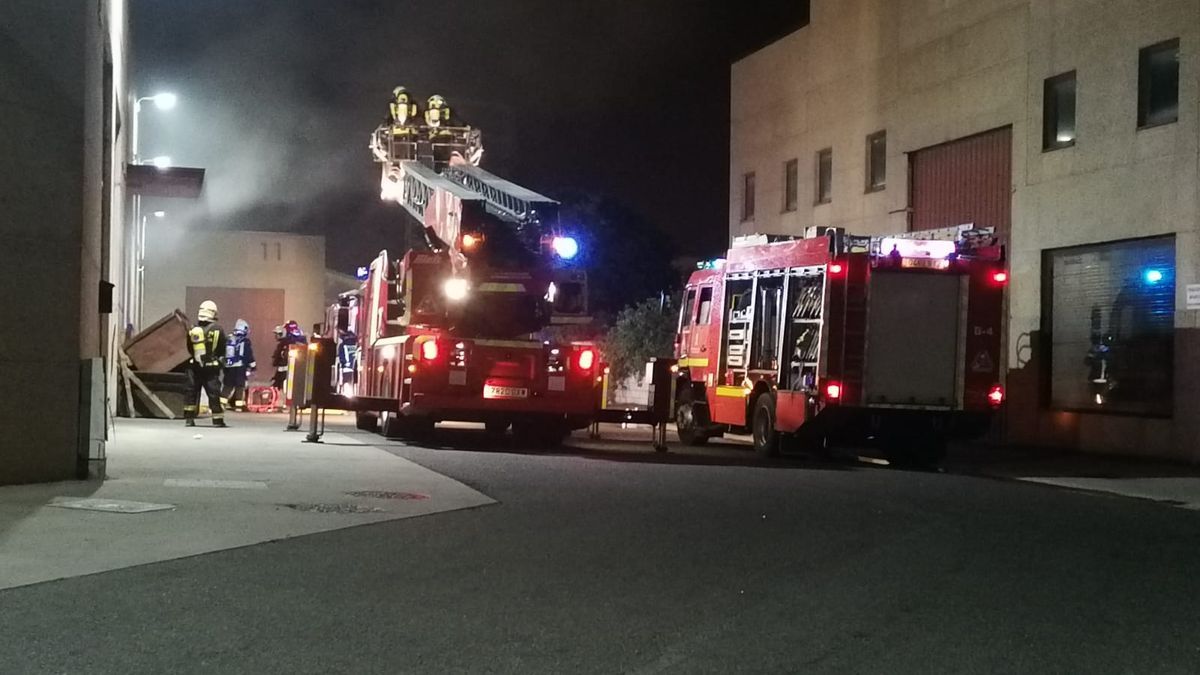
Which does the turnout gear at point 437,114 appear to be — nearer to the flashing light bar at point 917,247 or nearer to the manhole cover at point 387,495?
the flashing light bar at point 917,247

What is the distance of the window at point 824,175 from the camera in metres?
27.5

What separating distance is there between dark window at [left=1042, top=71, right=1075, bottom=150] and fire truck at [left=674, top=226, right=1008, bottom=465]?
4435mm

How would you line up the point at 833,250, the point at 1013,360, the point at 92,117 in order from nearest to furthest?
the point at 92,117, the point at 833,250, the point at 1013,360

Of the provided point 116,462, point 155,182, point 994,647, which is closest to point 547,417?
point 116,462

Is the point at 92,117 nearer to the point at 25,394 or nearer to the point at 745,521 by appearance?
the point at 25,394

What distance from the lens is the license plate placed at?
1686 centimetres

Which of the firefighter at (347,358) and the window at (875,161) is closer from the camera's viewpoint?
the firefighter at (347,358)

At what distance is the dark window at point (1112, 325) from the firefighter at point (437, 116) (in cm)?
1020

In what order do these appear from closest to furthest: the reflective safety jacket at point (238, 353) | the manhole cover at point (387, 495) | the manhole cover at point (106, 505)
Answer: the manhole cover at point (106, 505) → the manhole cover at point (387, 495) → the reflective safety jacket at point (238, 353)

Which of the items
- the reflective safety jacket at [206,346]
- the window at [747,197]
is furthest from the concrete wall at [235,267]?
the reflective safety jacket at [206,346]

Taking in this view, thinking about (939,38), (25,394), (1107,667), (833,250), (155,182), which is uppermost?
(939,38)

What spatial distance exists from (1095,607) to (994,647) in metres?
1.38

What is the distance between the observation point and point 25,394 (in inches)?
428

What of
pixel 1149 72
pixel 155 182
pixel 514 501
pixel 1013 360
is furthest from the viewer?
pixel 155 182
